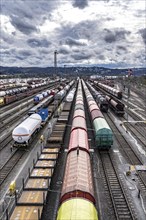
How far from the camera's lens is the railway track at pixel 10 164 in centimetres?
3109

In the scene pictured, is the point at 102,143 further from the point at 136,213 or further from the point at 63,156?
the point at 136,213

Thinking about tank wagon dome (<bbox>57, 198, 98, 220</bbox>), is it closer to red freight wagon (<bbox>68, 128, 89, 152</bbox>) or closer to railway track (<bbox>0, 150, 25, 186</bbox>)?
red freight wagon (<bbox>68, 128, 89, 152</bbox>)

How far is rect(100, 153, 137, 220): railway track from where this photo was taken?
909 inches

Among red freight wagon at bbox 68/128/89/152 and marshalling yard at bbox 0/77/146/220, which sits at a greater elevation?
red freight wagon at bbox 68/128/89/152

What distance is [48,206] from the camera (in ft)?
79.3

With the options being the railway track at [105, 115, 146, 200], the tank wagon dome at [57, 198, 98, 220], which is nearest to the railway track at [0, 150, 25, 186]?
the tank wagon dome at [57, 198, 98, 220]

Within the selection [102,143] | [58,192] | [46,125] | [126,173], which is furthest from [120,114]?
[58,192]

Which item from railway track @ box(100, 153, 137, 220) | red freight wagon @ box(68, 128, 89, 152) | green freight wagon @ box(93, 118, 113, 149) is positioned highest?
red freight wagon @ box(68, 128, 89, 152)

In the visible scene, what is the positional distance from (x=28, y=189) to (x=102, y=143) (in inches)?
677

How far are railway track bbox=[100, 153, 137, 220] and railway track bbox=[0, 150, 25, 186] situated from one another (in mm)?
12361

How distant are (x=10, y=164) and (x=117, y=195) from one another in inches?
618

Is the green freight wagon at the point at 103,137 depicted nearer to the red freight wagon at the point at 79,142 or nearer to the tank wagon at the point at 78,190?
the red freight wagon at the point at 79,142

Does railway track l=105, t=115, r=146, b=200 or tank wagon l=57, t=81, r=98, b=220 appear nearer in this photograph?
tank wagon l=57, t=81, r=98, b=220

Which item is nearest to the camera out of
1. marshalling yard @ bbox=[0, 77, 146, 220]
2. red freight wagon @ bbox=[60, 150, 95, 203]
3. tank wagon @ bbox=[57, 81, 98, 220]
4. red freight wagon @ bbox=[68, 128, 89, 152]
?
tank wagon @ bbox=[57, 81, 98, 220]
